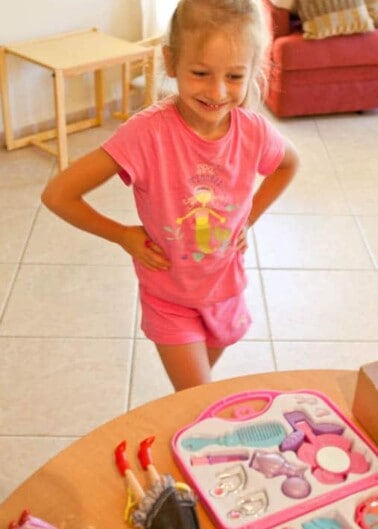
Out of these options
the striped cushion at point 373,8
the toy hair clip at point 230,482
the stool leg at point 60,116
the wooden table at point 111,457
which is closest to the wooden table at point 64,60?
the stool leg at point 60,116

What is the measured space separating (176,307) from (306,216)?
1444 millimetres

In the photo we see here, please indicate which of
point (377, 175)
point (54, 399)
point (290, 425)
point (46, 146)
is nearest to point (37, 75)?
point (46, 146)

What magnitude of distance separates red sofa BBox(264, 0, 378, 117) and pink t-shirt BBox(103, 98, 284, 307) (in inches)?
81.3

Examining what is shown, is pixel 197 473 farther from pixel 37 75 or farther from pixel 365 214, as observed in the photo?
pixel 37 75

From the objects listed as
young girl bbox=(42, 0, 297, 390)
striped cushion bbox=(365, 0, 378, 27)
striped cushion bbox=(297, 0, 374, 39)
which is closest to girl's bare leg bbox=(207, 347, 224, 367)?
young girl bbox=(42, 0, 297, 390)

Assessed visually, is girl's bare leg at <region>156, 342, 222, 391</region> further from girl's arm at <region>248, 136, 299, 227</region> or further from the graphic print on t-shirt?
girl's arm at <region>248, 136, 299, 227</region>

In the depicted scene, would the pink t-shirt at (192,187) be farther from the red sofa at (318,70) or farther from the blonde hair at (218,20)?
the red sofa at (318,70)

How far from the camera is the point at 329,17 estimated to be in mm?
3070

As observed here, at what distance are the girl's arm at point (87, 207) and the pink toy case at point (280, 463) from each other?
1.06 feet

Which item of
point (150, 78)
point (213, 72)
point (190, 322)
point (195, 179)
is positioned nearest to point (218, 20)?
point (213, 72)

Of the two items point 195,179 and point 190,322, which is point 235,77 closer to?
point 195,179

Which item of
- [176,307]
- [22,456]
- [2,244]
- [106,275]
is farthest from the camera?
[2,244]

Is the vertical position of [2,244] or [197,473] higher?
[197,473]

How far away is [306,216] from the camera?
8.18 ft
